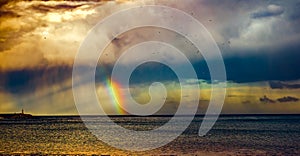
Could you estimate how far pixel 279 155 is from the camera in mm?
64750

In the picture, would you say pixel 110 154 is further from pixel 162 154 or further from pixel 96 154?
pixel 162 154

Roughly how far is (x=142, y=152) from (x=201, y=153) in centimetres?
890

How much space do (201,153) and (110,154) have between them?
1393 centimetres

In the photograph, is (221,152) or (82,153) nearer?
(82,153)

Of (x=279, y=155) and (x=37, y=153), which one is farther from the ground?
(x=37, y=153)

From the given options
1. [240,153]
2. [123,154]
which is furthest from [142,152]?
[240,153]

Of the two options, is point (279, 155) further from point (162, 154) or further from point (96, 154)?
point (96, 154)

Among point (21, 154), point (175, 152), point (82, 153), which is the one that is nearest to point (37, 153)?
point (21, 154)

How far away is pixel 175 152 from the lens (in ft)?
214

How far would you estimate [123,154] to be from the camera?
203 feet

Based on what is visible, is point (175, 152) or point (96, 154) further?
point (175, 152)

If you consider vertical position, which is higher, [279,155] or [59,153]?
[59,153]

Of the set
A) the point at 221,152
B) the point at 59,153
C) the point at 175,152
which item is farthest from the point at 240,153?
the point at 59,153

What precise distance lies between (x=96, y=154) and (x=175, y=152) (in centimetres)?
1209
